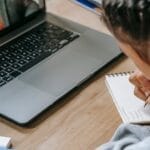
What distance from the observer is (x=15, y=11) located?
4.31 feet

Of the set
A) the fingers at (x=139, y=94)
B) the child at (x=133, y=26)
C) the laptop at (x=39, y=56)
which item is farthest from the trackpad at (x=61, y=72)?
the child at (x=133, y=26)

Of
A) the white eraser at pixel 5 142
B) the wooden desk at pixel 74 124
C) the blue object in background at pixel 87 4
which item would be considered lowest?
the wooden desk at pixel 74 124

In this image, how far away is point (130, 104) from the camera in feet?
3.34

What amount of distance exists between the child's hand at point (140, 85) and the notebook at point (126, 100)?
0.02m

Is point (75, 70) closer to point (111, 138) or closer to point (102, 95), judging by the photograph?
point (102, 95)

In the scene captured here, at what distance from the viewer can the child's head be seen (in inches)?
25.3

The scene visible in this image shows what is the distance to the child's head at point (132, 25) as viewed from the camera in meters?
0.64

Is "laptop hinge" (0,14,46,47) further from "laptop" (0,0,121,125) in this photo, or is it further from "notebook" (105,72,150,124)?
"notebook" (105,72,150,124)

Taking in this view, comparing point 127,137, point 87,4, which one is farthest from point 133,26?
point 87,4

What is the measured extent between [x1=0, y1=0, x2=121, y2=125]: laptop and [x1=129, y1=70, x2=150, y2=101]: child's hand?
0.45 feet

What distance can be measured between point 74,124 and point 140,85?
17cm

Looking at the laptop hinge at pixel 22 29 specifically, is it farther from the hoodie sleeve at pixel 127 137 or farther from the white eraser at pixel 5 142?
the hoodie sleeve at pixel 127 137

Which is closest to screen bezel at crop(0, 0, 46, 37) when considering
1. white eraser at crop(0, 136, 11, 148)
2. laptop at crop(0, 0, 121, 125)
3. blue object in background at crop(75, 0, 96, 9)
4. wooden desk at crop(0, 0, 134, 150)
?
laptop at crop(0, 0, 121, 125)

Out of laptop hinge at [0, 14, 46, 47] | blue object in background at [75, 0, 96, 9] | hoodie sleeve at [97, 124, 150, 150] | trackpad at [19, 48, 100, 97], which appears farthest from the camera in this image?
blue object in background at [75, 0, 96, 9]
